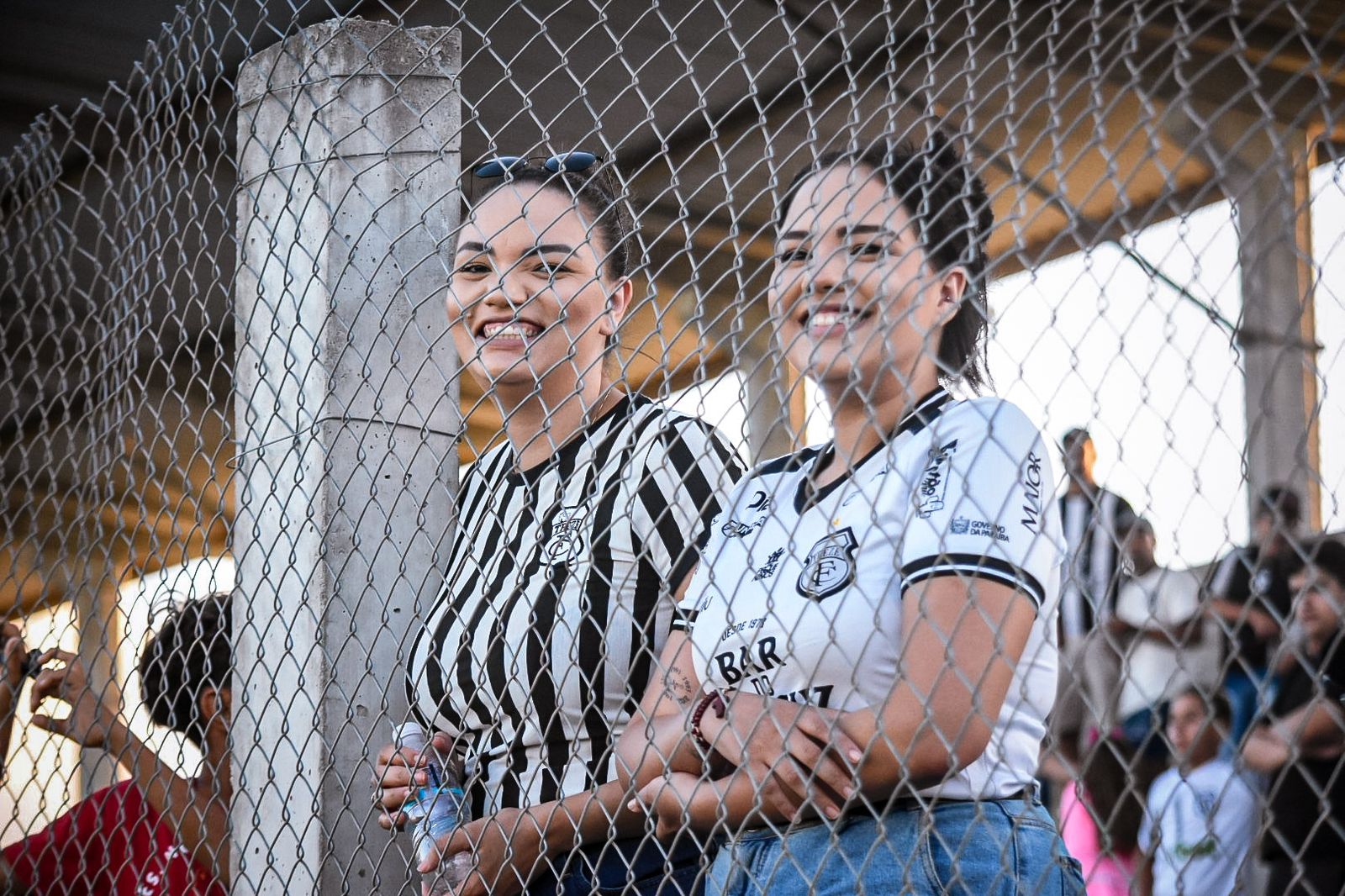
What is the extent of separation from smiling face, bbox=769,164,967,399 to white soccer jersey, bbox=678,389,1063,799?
9 cm

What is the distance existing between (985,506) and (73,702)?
1.99 m

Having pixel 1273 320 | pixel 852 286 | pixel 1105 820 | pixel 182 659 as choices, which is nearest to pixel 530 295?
pixel 852 286

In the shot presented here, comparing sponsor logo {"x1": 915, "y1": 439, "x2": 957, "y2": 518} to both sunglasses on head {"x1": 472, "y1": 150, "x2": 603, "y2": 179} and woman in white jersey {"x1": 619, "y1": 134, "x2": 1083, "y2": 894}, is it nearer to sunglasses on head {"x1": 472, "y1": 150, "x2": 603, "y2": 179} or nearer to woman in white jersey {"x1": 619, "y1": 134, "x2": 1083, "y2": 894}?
woman in white jersey {"x1": 619, "y1": 134, "x2": 1083, "y2": 894}

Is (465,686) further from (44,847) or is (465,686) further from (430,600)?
(44,847)

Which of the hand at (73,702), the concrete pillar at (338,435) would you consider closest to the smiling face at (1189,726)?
the concrete pillar at (338,435)

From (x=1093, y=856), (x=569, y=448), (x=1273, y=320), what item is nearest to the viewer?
(x=569, y=448)

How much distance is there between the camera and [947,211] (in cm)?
203

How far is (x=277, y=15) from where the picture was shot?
4742 mm

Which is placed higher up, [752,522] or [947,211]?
[947,211]

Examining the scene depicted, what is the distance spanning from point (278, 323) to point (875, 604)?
1330 millimetres

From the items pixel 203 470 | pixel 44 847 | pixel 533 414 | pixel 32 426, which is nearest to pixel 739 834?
pixel 533 414

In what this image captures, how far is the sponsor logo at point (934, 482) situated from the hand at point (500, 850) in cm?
69

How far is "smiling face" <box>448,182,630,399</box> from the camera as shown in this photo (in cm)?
237

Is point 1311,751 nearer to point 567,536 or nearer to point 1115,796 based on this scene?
point 1115,796
